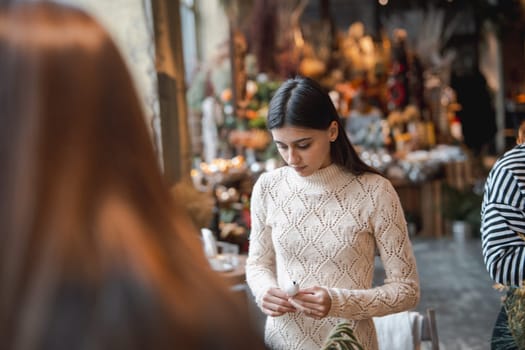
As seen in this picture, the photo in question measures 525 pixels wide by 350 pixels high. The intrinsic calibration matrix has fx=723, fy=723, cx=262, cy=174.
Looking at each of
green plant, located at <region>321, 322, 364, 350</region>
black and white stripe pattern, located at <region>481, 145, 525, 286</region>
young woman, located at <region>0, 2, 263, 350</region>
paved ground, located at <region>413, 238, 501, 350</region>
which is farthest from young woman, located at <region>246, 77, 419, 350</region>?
paved ground, located at <region>413, 238, 501, 350</region>

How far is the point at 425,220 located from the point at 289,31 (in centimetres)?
490

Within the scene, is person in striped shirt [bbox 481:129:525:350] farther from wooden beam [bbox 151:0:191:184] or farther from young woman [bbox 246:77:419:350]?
Result: wooden beam [bbox 151:0:191:184]

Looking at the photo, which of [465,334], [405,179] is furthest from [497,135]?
[465,334]

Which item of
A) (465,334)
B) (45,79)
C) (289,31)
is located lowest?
(465,334)

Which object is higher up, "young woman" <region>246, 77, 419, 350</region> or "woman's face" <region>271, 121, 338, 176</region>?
"woman's face" <region>271, 121, 338, 176</region>

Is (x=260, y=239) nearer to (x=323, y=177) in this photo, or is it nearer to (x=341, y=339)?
(x=323, y=177)

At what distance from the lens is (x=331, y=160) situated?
2.13 m

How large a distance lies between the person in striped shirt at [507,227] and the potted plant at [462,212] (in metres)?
6.93

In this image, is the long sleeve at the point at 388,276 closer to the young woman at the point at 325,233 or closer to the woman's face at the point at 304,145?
the young woman at the point at 325,233

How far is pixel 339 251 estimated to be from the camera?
1977mm

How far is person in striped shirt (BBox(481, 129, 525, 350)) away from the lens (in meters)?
1.94

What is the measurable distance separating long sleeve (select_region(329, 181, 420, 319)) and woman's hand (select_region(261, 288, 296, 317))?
116mm

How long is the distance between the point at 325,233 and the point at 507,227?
1.62 ft

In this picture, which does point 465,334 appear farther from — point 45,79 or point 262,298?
point 45,79
